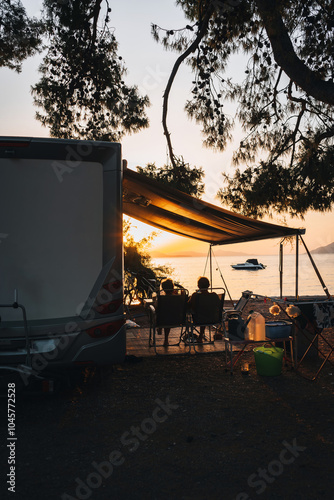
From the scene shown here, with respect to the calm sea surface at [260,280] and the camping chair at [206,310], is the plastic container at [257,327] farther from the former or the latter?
the calm sea surface at [260,280]

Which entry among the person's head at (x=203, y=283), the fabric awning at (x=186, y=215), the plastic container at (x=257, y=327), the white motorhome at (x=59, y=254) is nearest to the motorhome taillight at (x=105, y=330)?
the white motorhome at (x=59, y=254)

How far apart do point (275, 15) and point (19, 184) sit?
395 centimetres

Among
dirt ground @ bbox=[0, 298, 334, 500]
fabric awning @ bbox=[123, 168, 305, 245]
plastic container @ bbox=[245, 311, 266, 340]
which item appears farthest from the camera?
fabric awning @ bbox=[123, 168, 305, 245]

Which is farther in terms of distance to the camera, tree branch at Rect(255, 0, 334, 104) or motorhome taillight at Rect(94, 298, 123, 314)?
tree branch at Rect(255, 0, 334, 104)

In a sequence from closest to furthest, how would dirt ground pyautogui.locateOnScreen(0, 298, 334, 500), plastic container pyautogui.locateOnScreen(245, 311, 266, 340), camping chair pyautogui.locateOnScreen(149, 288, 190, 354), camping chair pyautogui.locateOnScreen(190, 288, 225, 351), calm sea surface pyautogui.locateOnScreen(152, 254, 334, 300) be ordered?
1. dirt ground pyautogui.locateOnScreen(0, 298, 334, 500)
2. plastic container pyautogui.locateOnScreen(245, 311, 266, 340)
3. camping chair pyautogui.locateOnScreen(149, 288, 190, 354)
4. camping chair pyautogui.locateOnScreen(190, 288, 225, 351)
5. calm sea surface pyautogui.locateOnScreen(152, 254, 334, 300)

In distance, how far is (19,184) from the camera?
399cm

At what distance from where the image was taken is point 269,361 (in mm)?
Answer: 5434

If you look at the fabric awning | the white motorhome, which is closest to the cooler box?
the fabric awning

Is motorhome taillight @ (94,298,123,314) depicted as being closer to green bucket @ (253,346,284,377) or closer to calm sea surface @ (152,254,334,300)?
green bucket @ (253,346,284,377)

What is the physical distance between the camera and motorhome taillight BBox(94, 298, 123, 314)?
415cm

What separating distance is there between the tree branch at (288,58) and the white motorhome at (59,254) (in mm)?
2918

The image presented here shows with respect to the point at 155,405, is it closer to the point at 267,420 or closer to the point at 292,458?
the point at 267,420

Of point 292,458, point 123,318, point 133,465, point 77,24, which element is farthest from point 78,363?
point 77,24

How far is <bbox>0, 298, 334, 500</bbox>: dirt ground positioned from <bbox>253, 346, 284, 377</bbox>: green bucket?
97 mm
